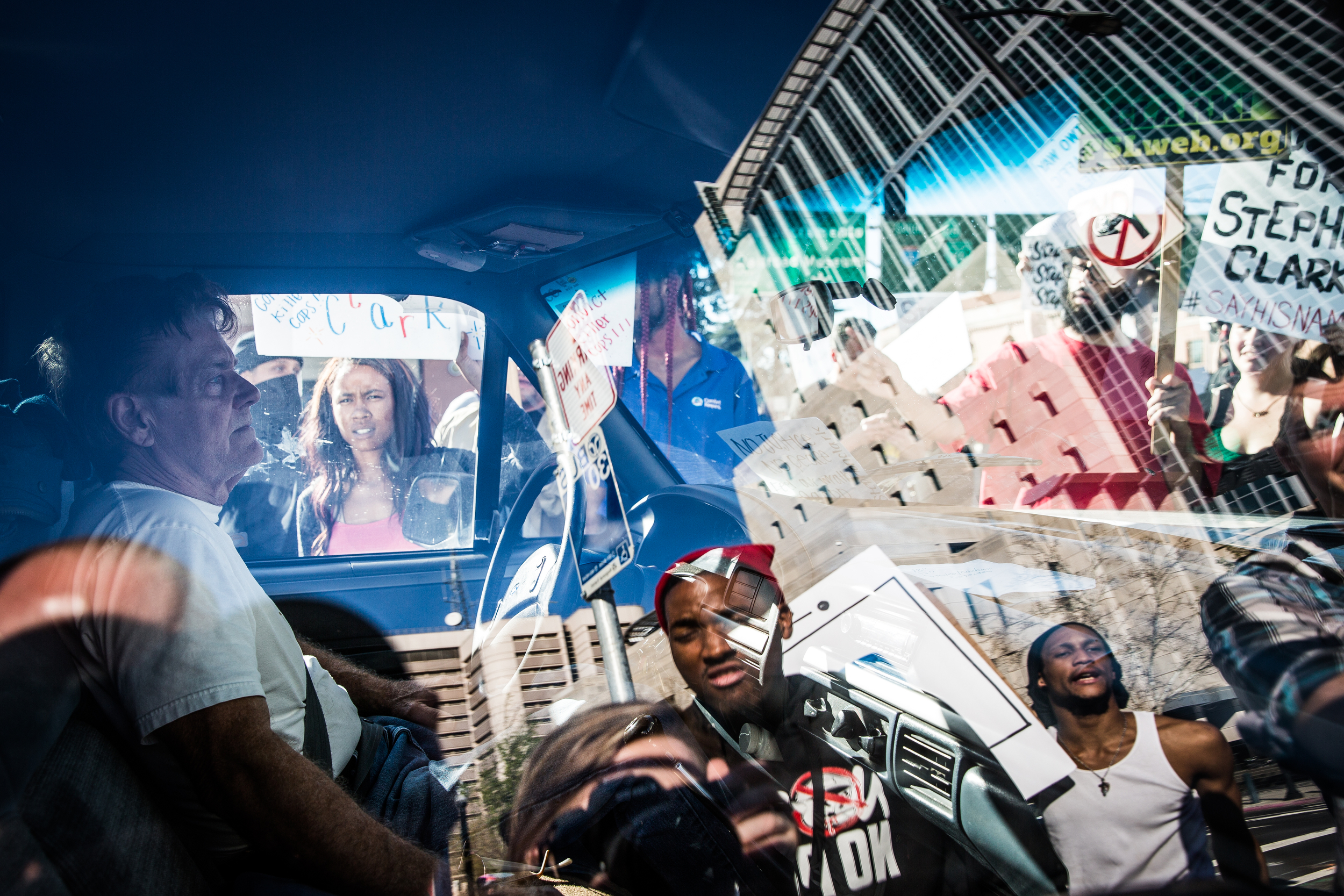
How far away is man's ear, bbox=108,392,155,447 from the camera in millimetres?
1097

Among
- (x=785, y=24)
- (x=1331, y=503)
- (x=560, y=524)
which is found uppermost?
(x=785, y=24)

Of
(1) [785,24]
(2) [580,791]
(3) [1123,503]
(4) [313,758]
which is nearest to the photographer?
(3) [1123,503]

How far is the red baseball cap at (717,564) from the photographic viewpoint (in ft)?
4.05

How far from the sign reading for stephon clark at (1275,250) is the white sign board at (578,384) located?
3.27ft

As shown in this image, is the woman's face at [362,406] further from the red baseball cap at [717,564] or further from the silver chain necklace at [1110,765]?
the silver chain necklace at [1110,765]

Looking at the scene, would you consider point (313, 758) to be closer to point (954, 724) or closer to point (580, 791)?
point (580, 791)

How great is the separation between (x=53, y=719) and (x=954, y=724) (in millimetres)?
1103

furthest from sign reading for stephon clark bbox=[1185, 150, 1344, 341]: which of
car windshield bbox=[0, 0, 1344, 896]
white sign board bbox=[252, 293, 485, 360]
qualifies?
white sign board bbox=[252, 293, 485, 360]

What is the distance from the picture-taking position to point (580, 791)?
133 centimetres

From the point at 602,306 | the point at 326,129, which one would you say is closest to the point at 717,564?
the point at 602,306

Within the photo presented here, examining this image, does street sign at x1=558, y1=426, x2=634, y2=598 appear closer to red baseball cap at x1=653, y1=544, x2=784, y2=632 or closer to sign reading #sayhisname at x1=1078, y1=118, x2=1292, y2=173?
red baseball cap at x1=653, y1=544, x2=784, y2=632

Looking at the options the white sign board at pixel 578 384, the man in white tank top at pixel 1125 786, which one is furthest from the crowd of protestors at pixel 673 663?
the white sign board at pixel 578 384

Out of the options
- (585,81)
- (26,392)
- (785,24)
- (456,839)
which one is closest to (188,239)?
(26,392)

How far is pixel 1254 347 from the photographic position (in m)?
0.85
